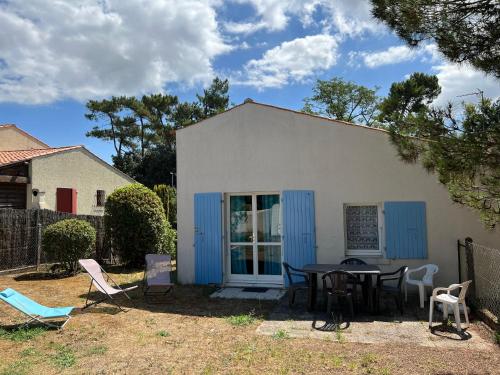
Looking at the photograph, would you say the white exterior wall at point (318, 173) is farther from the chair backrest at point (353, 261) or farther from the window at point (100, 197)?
the window at point (100, 197)

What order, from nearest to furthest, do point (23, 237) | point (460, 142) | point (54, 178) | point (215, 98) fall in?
point (460, 142)
point (23, 237)
point (54, 178)
point (215, 98)

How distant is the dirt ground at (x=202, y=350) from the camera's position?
15.0 ft

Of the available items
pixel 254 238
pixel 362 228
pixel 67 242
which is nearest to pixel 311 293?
pixel 362 228

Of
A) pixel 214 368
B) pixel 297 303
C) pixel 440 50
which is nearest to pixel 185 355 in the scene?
Answer: pixel 214 368

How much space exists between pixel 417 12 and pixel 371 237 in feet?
16.6

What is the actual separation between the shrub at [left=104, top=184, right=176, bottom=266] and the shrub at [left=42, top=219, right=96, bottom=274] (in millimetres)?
1253

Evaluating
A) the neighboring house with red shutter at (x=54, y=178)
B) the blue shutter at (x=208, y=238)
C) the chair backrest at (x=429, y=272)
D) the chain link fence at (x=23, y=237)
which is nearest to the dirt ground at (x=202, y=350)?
the chair backrest at (x=429, y=272)

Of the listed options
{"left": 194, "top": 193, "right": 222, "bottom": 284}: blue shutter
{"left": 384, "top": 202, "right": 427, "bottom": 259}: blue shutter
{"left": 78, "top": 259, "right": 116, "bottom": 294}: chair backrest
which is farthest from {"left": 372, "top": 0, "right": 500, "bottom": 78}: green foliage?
{"left": 78, "top": 259, "right": 116, "bottom": 294}: chair backrest

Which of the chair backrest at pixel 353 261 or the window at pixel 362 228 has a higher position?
the window at pixel 362 228

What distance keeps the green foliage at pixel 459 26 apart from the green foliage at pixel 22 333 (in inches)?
257

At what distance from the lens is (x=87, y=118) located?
3547cm

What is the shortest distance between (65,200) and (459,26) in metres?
16.8

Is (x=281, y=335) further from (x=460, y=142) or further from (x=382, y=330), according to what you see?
(x=460, y=142)

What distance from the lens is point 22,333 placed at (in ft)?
19.1
